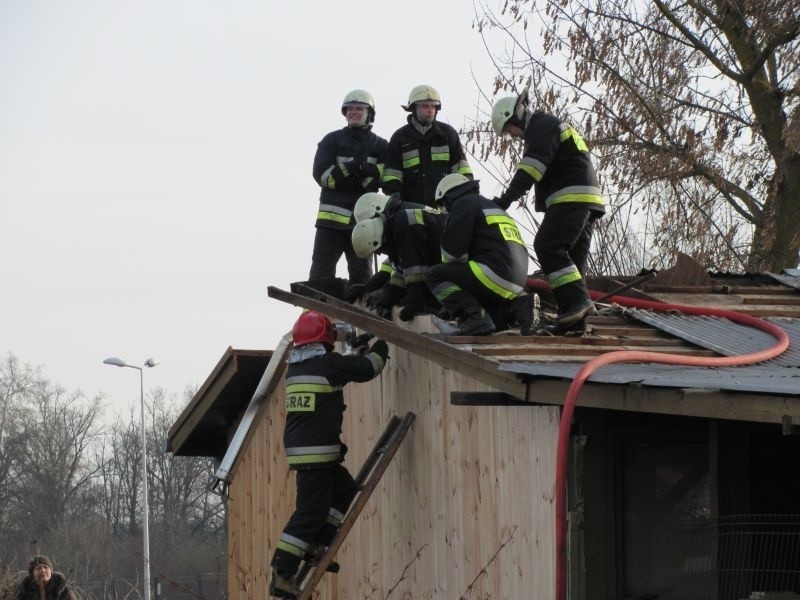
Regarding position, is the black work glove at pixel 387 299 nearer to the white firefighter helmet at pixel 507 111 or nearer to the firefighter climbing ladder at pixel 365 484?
the firefighter climbing ladder at pixel 365 484

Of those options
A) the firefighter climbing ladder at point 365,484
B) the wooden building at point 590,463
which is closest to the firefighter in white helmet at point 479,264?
the wooden building at point 590,463

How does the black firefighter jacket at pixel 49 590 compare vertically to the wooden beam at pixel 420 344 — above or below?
below

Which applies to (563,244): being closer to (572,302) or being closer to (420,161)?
(572,302)

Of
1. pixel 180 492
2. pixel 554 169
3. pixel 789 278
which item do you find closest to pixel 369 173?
pixel 554 169

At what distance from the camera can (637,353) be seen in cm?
744

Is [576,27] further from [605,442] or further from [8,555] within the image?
[8,555]

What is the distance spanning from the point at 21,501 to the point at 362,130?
51921 mm

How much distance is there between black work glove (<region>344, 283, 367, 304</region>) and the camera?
11590mm

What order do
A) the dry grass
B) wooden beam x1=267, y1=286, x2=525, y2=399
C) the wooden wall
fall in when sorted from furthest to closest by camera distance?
the dry grass, the wooden wall, wooden beam x1=267, y1=286, x2=525, y2=399

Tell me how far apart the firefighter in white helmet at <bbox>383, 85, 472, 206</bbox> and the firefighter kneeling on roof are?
2460mm

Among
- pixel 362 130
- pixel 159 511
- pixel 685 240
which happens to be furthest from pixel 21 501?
pixel 362 130

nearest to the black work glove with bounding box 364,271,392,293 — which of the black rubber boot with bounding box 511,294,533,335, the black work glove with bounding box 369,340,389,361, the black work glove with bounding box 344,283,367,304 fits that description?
the black work glove with bounding box 344,283,367,304

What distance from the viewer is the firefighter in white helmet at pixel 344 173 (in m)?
12.7

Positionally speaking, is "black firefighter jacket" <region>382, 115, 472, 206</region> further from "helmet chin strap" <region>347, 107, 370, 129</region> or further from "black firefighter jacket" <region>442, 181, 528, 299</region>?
"black firefighter jacket" <region>442, 181, 528, 299</region>
